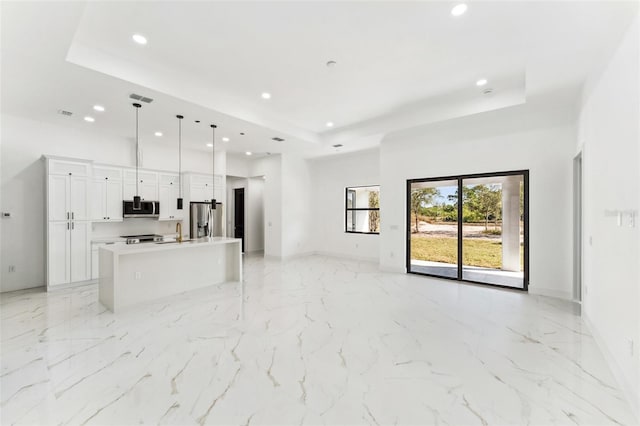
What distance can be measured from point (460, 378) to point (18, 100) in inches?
263

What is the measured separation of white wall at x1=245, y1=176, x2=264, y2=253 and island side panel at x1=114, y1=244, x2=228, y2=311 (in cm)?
376

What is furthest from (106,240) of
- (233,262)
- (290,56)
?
(290,56)

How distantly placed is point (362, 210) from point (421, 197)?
217 centimetres

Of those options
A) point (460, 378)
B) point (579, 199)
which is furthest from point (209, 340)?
point (579, 199)

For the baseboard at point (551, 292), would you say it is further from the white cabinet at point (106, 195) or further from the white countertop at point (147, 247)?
the white cabinet at point (106, 195)

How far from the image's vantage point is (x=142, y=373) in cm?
241

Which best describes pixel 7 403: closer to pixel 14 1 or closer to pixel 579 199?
pixel 14 1

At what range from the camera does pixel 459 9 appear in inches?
104

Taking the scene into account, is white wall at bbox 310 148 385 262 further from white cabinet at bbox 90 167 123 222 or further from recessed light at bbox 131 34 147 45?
recessed light at bbox 131 34 147 45

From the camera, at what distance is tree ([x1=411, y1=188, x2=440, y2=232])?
20.1 feet

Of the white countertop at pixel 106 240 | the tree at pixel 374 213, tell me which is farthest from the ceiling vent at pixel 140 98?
the tree at pixel 374 213

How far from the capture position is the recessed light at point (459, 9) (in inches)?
102

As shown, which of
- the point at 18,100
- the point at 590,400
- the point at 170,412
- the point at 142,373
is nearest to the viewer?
the point at 170,412

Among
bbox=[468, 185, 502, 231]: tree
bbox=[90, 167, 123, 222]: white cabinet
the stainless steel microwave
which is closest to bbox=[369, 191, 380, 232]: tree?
bbox=[468, 185, 502, 231]: tree
